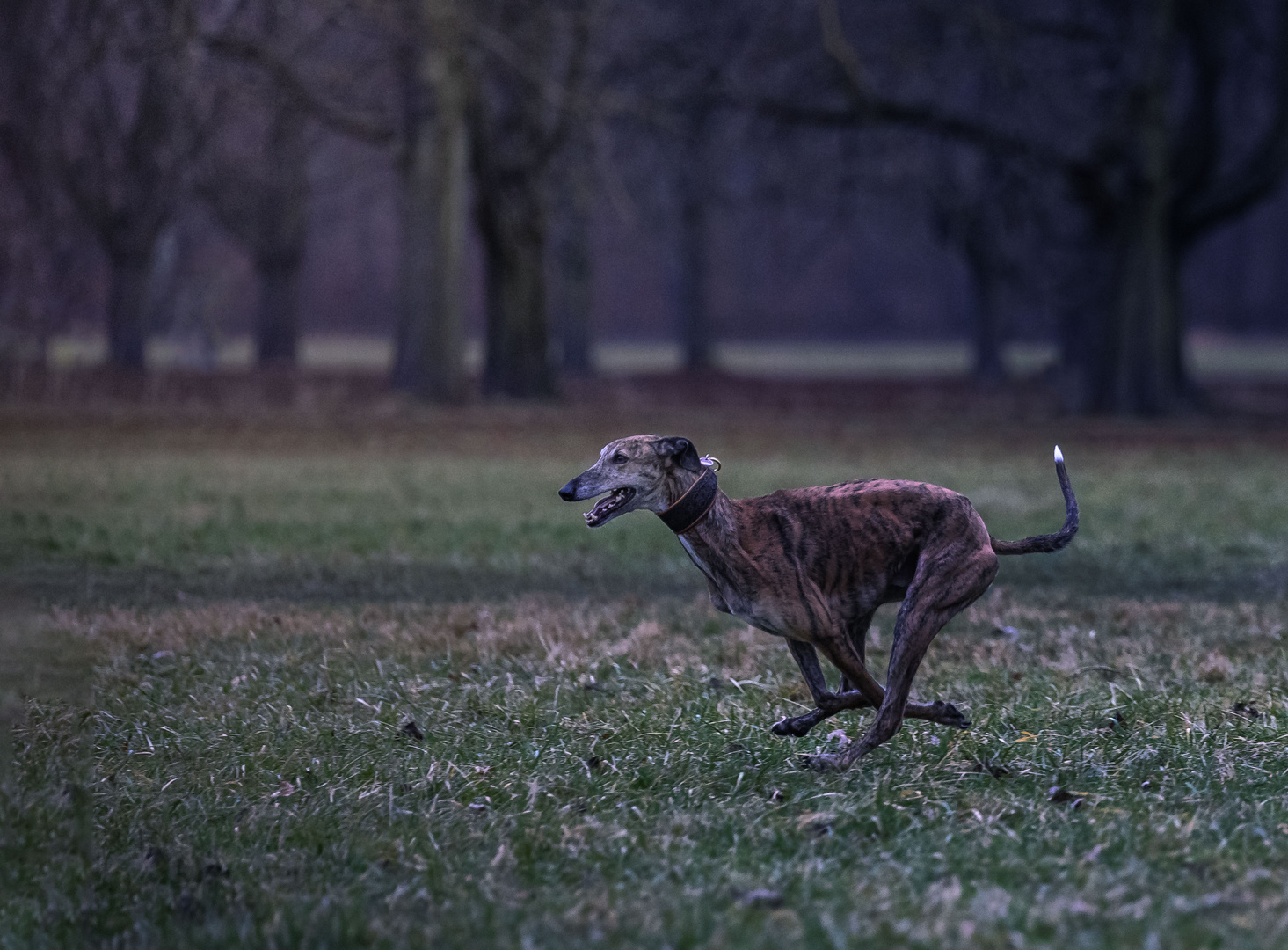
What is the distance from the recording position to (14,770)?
4785mm

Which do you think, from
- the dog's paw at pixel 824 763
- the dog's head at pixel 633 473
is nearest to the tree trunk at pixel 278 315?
the dog's head at pixel 633 473

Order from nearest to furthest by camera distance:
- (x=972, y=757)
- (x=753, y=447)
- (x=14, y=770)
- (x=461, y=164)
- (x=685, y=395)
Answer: (x=14, y=770) → (x=972, y=757) → (x=753, y=447) → (x=461, y=164) → (x=685, y=395)

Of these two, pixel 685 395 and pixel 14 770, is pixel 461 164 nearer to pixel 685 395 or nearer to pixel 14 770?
pixel 685 395

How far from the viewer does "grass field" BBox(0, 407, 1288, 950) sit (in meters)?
3.84

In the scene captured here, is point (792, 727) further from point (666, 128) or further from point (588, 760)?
point (666, 128)

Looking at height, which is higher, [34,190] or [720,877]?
[34,190]

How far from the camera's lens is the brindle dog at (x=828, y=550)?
4824mm

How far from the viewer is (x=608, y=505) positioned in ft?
15.9

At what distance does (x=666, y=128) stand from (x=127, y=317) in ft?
52.1

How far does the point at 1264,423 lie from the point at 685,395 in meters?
10.8

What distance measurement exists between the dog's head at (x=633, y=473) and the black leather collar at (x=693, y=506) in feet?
0.21

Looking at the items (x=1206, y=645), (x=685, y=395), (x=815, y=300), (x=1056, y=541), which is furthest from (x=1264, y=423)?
(x=815, y=300)

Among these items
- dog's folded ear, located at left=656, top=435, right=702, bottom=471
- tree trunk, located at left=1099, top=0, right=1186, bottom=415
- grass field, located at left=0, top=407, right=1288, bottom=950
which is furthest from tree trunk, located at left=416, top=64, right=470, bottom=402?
dog's folded ear, located at left=656, top=435, right=702, bottom=471

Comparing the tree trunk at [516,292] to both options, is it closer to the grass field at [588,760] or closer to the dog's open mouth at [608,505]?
the grass field at [588,760]
